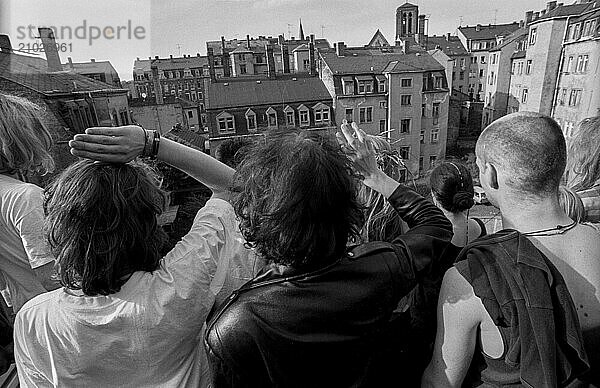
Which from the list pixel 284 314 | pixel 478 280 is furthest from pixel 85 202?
pixel 478 280

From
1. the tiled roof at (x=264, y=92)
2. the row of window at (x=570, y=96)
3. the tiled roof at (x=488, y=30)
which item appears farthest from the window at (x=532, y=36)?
the tiled roof at (x=488, y=30)

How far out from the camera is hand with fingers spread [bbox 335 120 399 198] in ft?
3.64

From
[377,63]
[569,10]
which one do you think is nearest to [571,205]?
[377,63]

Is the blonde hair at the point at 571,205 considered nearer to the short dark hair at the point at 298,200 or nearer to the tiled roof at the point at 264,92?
the short dark hair at the point at 298,200

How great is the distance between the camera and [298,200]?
0.75m

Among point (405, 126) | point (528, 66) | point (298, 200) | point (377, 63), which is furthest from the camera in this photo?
point (528, 66)

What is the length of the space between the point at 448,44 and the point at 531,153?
27.7 metres

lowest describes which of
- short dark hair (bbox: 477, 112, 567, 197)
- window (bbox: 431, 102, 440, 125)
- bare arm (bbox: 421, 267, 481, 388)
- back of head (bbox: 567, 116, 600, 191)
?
window (bbox: 431, 102, 440, 125)

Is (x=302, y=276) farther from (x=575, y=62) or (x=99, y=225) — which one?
(x=575, y=62)

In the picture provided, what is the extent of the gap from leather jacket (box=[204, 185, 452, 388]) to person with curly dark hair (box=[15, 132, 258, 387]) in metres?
0.13

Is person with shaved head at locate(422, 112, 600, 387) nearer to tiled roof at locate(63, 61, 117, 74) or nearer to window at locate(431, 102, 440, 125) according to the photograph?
tiled roof at locate(63, 61, 117, 74)

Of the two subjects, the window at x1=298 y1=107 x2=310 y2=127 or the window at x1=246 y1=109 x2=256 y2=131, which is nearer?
the window at x1=246 y1=109 x2=256 y2=131

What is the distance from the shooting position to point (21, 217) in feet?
3.67

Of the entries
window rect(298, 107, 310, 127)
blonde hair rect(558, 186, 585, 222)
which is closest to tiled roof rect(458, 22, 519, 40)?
window rect(298, 107, 310, 127)
